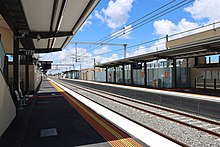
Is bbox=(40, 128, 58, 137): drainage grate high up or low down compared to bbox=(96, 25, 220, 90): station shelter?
down

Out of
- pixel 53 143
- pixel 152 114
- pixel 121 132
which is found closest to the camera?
pixel 53 143

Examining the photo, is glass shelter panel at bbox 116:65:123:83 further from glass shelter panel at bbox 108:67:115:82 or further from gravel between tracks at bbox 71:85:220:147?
gravel between tracks at bbox 71:85:220:147

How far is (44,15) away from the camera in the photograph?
10.2 meters

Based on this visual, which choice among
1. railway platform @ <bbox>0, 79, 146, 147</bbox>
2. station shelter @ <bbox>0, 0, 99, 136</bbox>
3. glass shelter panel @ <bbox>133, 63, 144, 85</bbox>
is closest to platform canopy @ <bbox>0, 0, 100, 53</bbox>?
station shelter @ <bbox>0, 0, 99, 136</bbox>

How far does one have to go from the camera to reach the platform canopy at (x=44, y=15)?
336 inches

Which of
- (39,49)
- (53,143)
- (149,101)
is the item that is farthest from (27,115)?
(39,49)

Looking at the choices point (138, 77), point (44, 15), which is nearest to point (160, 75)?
point (138, 77)

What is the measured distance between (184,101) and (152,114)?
2184 millimetres

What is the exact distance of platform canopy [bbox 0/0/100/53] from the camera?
8.53 m

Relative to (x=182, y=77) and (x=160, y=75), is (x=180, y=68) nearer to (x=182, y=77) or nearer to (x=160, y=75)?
(x=182, y=77)

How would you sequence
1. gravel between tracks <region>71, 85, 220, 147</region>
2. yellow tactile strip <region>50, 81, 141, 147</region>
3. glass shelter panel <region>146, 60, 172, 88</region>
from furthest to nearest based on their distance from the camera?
glass shelter panel <region>146, 60, 172, 88</region> < gravel between tracks <region>71, 85, 220, 147</region> < yellow tactile strip <region>50, 81, 141, 147</region>

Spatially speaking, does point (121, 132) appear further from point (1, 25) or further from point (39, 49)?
point (39, 49)

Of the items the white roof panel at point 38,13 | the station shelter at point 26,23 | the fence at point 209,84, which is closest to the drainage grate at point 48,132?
the station shelter at point 26,23

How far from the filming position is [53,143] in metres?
5.37
